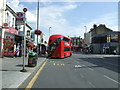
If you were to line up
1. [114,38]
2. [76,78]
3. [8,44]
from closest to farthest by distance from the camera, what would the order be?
1. [76,78]
2. [8,44]
3. [114,38]

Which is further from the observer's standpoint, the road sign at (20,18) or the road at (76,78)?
the road sign at (20,18)

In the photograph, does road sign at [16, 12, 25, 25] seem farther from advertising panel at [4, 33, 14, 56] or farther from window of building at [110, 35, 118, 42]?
window of building at [110, 35, 118, 42]

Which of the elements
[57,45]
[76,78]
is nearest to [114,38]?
[57,45]

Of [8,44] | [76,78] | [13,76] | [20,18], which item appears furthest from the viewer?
[8,44]

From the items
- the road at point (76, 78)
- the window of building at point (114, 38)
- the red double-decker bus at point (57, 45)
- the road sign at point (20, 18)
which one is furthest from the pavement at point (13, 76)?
the window of building at point (114, 38)

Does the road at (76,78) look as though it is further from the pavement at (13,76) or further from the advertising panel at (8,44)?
the advertising panel at (8,44)

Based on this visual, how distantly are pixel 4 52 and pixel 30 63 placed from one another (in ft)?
41.7

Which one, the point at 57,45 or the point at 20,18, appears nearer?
the point at 20,18

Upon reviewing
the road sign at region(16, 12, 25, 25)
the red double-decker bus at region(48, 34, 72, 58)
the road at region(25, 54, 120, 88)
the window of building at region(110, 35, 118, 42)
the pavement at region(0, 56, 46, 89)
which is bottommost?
the road at region(25, 54, 120, 88)

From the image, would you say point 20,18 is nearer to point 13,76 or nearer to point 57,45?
point 13,76

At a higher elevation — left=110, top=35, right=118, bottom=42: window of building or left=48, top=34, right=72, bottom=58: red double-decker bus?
left=110, top=35, right=118, bottom=42: window of building

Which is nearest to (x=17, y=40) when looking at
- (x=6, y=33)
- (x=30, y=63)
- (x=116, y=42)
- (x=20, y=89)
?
(x=6, y=33)

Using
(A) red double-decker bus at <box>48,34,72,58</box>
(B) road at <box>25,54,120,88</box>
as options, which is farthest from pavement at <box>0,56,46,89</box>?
(A) red double-decker bus at <box>48,34,72,58</box>

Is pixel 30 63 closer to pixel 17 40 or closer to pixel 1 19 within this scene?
pixel 1 19
